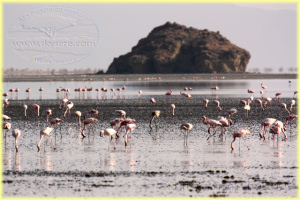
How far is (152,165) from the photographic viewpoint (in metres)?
14.8

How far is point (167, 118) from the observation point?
2752 centimetres

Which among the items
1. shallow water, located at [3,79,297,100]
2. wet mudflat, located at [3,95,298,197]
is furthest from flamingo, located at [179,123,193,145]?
shallow water, located at [3,79,297,100]

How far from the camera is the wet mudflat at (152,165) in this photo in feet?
39.6

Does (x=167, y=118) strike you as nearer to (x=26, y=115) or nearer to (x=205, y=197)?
(x=26, y=115)

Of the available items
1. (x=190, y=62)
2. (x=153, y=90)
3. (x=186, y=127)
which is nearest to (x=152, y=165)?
(x=186, y=127)

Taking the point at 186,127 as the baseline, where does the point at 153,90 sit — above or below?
above

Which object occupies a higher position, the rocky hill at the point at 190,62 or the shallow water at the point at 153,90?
the rocky hill at the point at 190,62

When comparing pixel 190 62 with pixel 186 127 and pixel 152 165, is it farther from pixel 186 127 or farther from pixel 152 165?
pixel 152 165

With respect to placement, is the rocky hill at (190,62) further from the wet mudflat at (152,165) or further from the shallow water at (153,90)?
the wet mudflat at (152,165)

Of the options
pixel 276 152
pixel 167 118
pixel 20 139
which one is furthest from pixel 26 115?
pixel 276 152

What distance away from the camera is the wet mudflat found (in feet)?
39.6

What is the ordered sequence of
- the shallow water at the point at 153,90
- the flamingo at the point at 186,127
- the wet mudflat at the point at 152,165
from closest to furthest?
the wet mudflat at the point at 152,165 < the flamingo at the point at 186,127 < the shallow water at the point at 153,90

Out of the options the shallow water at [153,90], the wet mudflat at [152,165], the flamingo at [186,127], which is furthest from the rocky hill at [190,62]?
the flamingo at [186,127]

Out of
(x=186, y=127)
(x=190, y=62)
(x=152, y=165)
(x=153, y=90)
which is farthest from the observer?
(x=190, y=62)
